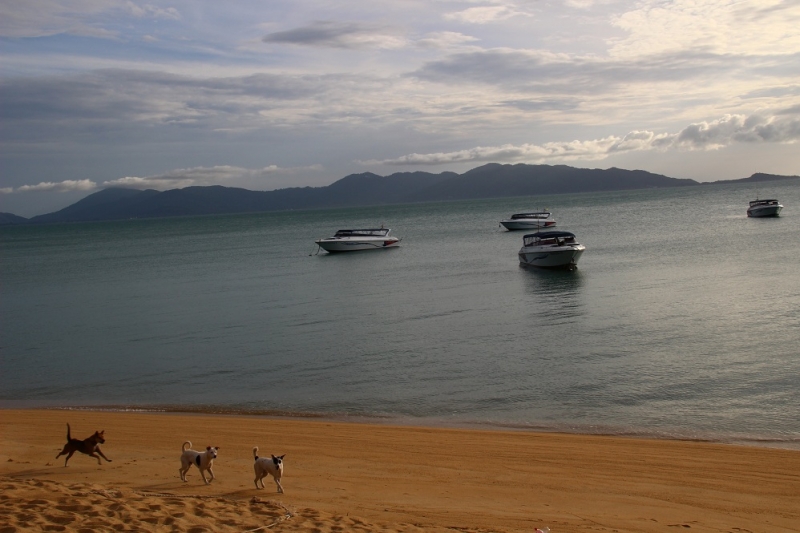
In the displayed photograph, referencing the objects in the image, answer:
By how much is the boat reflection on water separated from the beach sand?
14907 millimetres

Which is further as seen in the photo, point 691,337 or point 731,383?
point 691,337

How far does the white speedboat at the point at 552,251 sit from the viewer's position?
4647 centimetres

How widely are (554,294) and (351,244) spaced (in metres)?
39.9

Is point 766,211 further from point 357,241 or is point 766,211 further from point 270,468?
point 270,468

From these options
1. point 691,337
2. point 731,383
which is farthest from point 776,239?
point 731,383

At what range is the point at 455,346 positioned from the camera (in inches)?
938

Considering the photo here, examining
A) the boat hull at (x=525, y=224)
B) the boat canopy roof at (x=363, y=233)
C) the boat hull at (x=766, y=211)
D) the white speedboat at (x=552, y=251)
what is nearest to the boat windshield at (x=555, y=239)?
the white speedboat at (x=552, y=251)

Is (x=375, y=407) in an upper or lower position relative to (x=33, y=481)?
lower

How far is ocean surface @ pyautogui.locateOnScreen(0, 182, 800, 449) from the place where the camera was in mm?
16906

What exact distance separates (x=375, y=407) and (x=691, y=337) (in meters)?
11.7

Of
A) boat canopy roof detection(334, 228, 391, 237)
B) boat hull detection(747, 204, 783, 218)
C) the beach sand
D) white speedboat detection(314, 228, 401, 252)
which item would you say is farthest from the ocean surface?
boat hull detection(747, 204, 783, 218)

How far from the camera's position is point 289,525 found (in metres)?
8.62

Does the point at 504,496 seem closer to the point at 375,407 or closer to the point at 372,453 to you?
the point at 372,453

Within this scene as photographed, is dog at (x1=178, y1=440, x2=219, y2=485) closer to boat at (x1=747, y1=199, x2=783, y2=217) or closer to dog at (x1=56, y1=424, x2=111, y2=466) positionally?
dog at (x1=56, y1=424, x2=111, y2=466)
